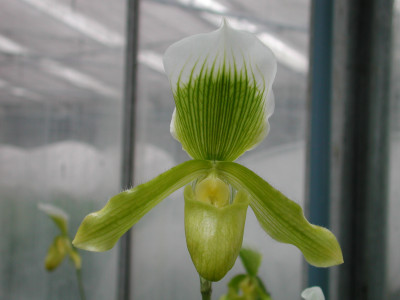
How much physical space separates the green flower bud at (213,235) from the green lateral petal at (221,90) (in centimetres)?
8

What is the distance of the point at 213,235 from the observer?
0.45m

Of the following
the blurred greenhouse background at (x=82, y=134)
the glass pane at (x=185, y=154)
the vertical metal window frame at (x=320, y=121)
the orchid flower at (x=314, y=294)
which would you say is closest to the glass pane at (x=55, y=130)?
the blurred greenhouse background at (x=82, y=134)

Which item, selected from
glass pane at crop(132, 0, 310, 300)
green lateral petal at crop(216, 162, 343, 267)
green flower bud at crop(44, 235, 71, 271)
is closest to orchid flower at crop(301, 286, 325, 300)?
green lateral petal at crop(216, 162, 343, 267)

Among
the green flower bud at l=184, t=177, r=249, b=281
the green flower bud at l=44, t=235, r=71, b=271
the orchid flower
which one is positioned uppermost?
the green flower bud at l=184, t=177, r=249, b=281

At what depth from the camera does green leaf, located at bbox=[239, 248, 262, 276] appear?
90 centimetres

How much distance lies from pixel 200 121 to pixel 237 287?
641 mm

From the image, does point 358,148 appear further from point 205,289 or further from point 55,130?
point 55,130

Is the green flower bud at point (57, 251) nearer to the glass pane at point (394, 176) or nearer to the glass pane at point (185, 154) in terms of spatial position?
the glass pane at point (185, 154)

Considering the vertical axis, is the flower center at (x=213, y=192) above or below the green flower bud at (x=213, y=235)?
above

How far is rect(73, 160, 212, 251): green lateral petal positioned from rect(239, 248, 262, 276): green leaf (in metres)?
0.42

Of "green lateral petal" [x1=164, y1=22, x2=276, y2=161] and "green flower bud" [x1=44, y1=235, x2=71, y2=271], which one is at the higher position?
"green lateral petal" [x1=164, y1=22, x2=276, y2=161]

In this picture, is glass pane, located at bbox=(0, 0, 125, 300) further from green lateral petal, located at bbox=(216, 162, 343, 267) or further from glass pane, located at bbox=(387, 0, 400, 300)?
green lateral petal, located at bbox=(216, 162, 343, 267)

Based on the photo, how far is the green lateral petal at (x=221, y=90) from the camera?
1.49 ft

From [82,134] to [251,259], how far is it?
5.43 ft
